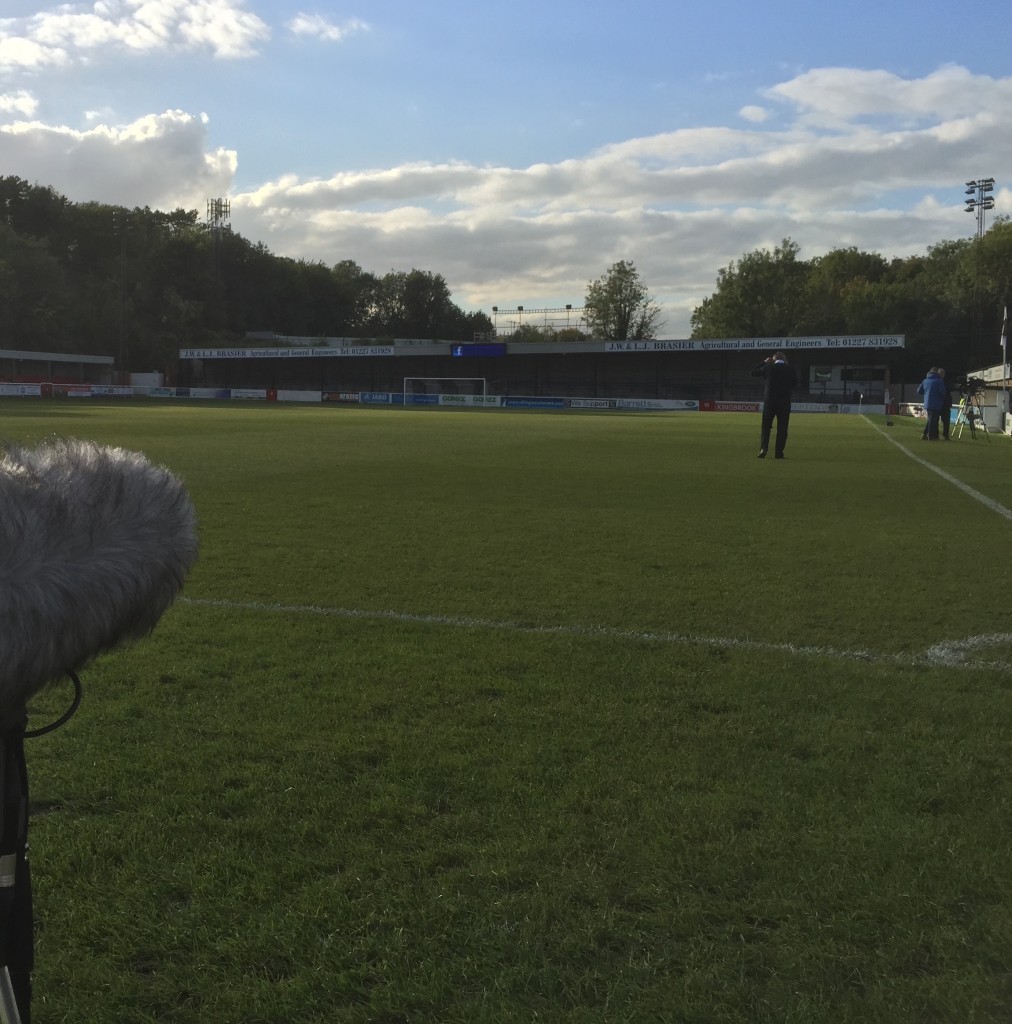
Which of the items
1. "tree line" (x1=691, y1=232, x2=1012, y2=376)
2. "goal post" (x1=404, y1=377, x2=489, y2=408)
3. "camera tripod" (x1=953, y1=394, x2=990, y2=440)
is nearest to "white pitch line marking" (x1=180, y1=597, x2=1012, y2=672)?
"camera tripod" (x1=953, y1=394, x2=990, y2=440)

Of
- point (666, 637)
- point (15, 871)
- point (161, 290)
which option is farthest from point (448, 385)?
point (15, 871)

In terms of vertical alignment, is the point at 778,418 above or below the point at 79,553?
above

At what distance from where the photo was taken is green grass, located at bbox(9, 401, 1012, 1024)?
1993 mm

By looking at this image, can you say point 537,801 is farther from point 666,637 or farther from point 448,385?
point 448,385

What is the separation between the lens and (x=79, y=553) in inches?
46.9

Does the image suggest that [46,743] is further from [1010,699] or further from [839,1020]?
[1010,699]

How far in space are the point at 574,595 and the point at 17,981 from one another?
171 inches

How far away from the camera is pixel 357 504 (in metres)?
9.66

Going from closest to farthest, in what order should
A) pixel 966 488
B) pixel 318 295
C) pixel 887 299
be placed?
pixel 966 488 < pixel 887 299 < pixel 318 295

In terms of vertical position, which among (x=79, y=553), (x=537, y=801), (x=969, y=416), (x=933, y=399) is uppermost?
(x=933, y=399)

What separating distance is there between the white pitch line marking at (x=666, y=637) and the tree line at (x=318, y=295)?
71562 millimetres

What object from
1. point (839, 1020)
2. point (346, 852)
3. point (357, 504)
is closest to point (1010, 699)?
point (839, 1020)

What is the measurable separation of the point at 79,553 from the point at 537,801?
6.37 ft

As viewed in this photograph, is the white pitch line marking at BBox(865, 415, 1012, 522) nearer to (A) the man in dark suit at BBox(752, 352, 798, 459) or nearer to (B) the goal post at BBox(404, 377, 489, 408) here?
(A) the man in dark suit at BBox(752, 352, 798, 459)
